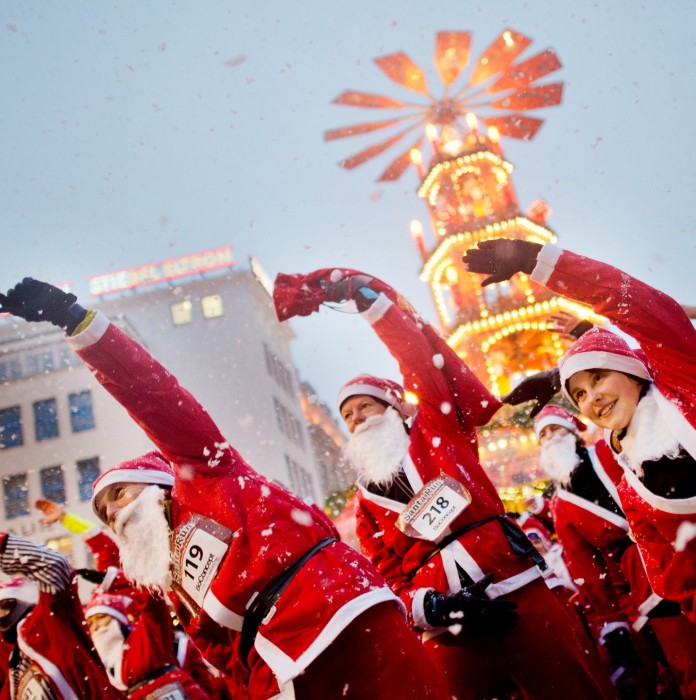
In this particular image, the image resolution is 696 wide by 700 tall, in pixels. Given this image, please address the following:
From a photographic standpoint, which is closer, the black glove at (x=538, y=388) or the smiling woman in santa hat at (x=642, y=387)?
the smiling woman in santa hat at (x=642, y=387)

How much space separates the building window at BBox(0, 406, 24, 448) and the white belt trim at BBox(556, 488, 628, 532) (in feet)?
91.2

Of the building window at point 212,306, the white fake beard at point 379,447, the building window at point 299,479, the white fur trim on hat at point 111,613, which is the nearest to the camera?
the white fake beard at point 379,447

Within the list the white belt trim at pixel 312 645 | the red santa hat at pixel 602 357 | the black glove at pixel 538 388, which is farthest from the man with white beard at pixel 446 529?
the white belt trim at pixel 312 645

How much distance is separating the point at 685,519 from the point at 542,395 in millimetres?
1242

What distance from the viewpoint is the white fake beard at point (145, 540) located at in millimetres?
2332

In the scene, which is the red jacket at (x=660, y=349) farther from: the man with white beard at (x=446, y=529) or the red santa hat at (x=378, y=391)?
the red santa hat at (x=378, y=391)

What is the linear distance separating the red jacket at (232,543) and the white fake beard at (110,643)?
100 inches

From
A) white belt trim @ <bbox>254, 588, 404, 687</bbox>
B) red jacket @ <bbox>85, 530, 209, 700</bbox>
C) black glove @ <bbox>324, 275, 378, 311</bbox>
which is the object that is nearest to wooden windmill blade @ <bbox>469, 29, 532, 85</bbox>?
black glove @ <bbox>324, 275, 378, 311</bbox>

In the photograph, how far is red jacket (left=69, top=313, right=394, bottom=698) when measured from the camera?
200 centimetres

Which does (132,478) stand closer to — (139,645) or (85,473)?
(139,645)

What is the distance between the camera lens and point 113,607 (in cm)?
481

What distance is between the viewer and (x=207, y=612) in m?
2.13

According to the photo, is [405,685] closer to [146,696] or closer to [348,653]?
[348,653]

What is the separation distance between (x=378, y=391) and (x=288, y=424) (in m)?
30.2
